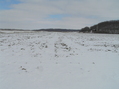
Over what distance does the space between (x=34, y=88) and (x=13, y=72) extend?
6.96 feet

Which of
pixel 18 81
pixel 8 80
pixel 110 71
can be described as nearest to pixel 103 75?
pixel 110 71

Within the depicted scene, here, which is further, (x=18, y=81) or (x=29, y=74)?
(x=29, y=74)

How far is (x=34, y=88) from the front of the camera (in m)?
4.02

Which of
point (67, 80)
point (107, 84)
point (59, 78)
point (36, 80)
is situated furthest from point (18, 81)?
point (107, 84)

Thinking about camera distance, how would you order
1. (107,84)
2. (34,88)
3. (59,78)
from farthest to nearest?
(59,78) < (107,84) < (34,88)

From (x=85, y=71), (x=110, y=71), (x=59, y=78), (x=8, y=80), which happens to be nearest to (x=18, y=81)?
(x=8, y=80)

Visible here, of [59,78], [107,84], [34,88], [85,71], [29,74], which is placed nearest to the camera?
[34,88]

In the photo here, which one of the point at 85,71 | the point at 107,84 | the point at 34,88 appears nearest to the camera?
the point at 34,88

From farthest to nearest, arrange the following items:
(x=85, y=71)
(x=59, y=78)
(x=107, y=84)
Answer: (x=85, y=71)
(x=59, y=78)
(x=107, y=84)

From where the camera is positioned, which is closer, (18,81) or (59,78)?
(18,81)

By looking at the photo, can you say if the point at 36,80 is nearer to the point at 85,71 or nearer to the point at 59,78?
the point at 59,78

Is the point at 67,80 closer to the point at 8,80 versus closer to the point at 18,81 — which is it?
the point at 18,81

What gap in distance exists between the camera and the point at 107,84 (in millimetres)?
4473

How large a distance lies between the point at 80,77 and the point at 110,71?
2217 mm
